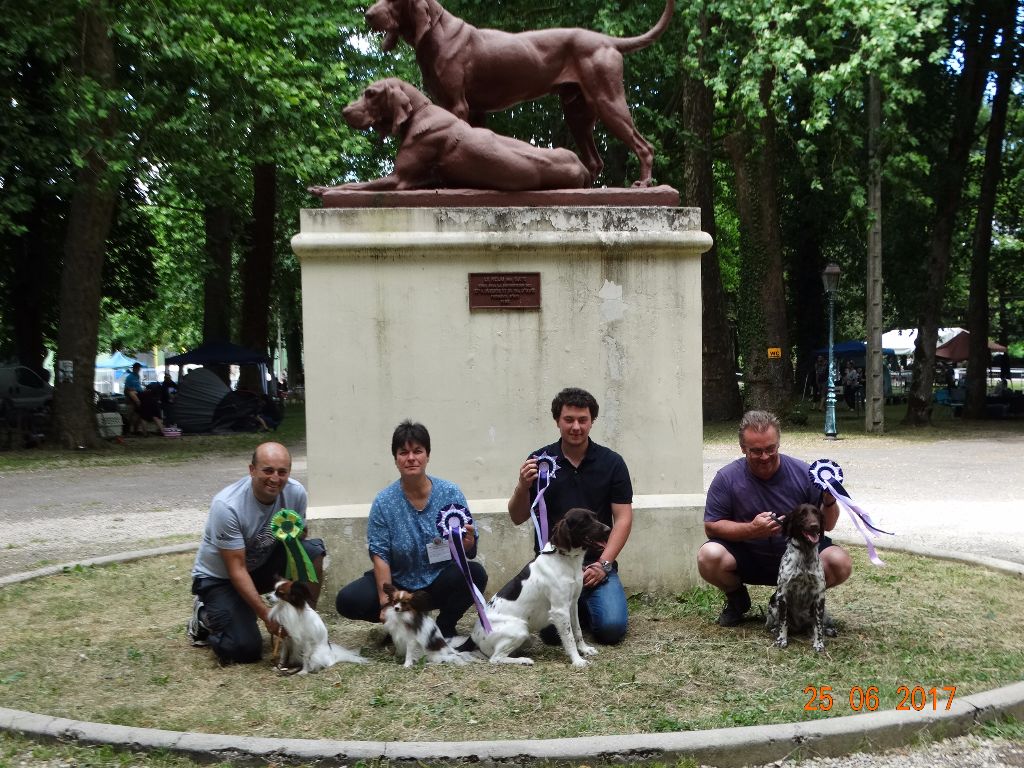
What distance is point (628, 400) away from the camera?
7184 mm

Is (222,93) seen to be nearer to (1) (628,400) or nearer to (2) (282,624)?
A: (1) (628,400)

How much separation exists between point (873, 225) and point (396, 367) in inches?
649

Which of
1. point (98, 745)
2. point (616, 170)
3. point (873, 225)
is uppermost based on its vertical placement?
point (616, 170)

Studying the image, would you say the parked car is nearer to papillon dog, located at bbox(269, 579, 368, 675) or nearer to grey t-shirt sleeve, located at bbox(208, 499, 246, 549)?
grey t-shirt sleeve, located at bbox(208, 499, 246, 549)

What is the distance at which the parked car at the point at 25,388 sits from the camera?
24.6m

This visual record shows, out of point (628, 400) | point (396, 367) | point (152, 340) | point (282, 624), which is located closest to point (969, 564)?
point (628, 400)

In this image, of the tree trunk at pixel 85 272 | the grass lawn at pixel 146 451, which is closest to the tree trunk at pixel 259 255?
the grass lawn at pixel 146 451

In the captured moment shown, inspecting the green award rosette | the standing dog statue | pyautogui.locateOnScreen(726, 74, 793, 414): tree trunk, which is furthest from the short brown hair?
pyautogui.locateOnScreen(726, 74, 793, 414): tree trunk

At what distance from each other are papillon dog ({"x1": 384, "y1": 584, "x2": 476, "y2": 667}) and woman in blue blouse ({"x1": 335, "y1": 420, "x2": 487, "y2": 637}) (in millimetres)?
135

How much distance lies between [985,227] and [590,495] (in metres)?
23.3

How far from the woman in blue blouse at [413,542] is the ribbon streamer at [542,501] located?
0.38 m

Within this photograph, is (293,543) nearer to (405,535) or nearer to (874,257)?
(405,535)

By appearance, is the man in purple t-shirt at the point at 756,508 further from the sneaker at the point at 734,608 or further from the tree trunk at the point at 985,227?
the tree trunk at the point at 985,227
